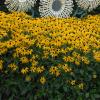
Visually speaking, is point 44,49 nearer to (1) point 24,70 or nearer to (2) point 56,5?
(1) point 24,70

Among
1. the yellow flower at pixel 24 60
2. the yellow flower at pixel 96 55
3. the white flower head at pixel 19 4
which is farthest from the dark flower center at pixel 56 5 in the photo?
the yellow flower at pixel 24 60

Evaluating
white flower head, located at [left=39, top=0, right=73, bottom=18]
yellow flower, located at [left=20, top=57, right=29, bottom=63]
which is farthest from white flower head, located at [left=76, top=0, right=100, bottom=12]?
yellow flower, located at [left=20, top=57, right=29, bottom=63]

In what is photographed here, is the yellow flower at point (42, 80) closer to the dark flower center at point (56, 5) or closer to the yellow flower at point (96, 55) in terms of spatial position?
the yellow flower at point (96, 55)

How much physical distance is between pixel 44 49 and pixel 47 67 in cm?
29

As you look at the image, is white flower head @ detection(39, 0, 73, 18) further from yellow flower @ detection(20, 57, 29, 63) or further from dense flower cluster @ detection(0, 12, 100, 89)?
yellow flower @ detection(20, 57, 29, 63)

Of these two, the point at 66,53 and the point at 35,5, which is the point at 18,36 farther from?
the point at 35,5

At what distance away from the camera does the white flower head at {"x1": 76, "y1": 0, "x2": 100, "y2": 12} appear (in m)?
8.56

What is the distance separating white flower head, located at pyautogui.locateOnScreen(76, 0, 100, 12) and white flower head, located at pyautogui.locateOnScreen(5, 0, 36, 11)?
1039 millimetres

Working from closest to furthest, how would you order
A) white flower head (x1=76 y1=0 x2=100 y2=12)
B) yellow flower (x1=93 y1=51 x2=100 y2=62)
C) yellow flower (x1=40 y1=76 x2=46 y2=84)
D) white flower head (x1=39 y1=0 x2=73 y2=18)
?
1. yellow flower (x1=40 y1=76 x2=46 y2=84)
2. yellow flower (x1=93 y1=51 x2=100 y2=62)
3. white flower head (x1=39 y1=0 x2=73 y2=18)
4. white flower head (x1=76 y1=0 x2=100 y2=12)

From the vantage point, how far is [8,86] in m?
5.32

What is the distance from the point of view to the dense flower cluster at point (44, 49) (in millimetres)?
5344

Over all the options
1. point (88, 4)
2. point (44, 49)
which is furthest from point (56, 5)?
point (44, 49)

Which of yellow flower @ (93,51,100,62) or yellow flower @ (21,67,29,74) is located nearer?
yellow flower @ (21,67,29,74)

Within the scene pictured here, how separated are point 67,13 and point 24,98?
136 inches
